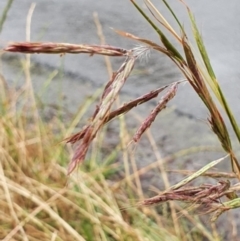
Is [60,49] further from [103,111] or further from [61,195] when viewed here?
[61,195]

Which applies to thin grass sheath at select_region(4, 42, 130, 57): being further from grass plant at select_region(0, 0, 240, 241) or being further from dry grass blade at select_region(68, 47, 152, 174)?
grass plant at select_region(0, 0, 240, 241)

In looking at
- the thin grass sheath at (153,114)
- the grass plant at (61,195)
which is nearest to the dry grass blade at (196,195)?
the thin grass sheath at (153,114)

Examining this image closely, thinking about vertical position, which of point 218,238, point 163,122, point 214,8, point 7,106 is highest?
point 214,8

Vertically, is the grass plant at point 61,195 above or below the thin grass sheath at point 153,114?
below

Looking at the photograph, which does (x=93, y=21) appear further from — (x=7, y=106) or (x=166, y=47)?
(x=166, y=47)

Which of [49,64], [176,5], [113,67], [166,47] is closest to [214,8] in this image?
[176,5]

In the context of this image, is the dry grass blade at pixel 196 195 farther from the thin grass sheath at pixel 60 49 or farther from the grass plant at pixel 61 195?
the grass plant at pixel 61 195

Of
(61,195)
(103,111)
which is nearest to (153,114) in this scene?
(103,111)

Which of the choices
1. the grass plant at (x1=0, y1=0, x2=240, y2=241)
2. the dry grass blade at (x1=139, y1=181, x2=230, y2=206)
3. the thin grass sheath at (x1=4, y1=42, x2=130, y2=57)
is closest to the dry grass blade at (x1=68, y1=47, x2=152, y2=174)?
the thin grass sheath at (x1=4, y1=42, x2=130, y2=57)
